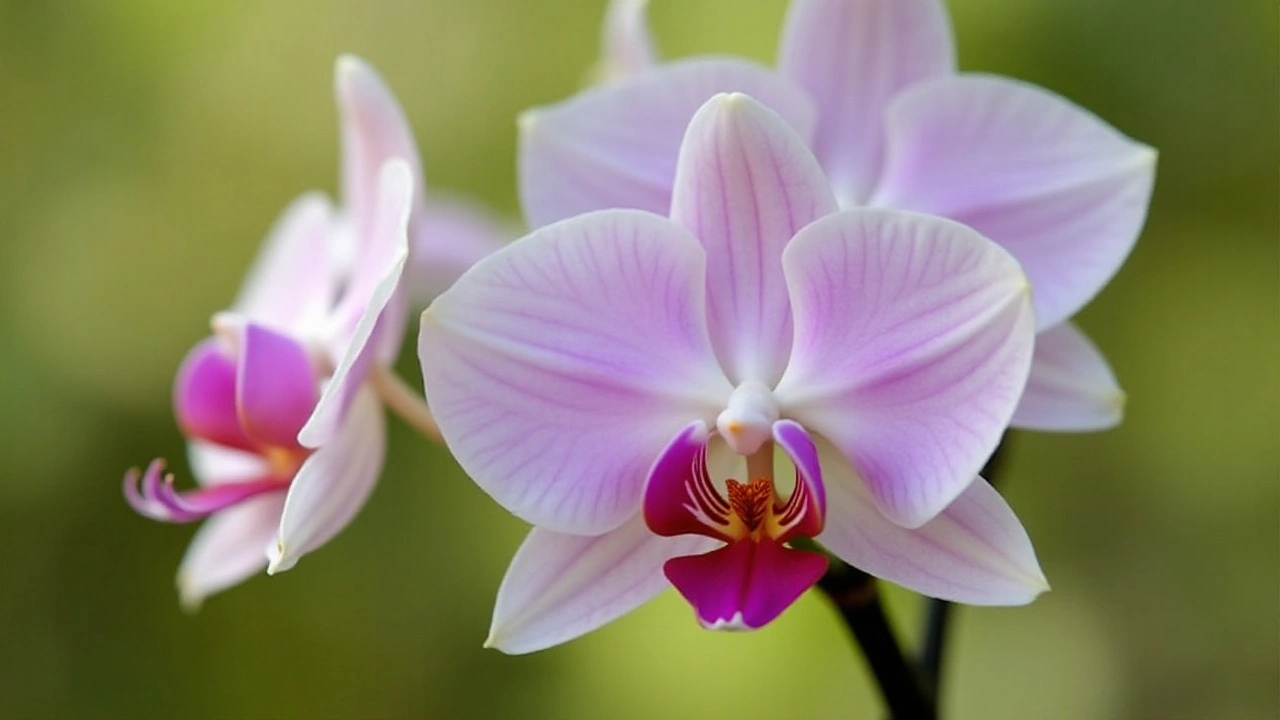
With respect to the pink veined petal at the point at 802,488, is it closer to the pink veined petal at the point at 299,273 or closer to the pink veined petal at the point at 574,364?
the pink veined petal at the point at 574,364

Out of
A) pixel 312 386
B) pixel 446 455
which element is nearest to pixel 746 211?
pixel 312 386

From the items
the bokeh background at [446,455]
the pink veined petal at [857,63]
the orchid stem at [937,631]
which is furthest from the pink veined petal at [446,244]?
the bokeh background at [446,455]

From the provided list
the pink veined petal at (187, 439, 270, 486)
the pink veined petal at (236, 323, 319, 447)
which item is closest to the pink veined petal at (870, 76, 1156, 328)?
the pink veined petal at (236, 323, 319, 447)

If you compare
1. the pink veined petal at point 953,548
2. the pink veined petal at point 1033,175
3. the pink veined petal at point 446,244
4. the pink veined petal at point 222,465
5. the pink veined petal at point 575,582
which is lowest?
the pink veined petal at point 222,465

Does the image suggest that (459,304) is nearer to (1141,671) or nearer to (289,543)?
(289,543)

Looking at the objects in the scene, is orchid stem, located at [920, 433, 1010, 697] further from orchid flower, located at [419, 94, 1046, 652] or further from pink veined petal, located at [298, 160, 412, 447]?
pink veined petal, located at [298, 160, 412, 447]
